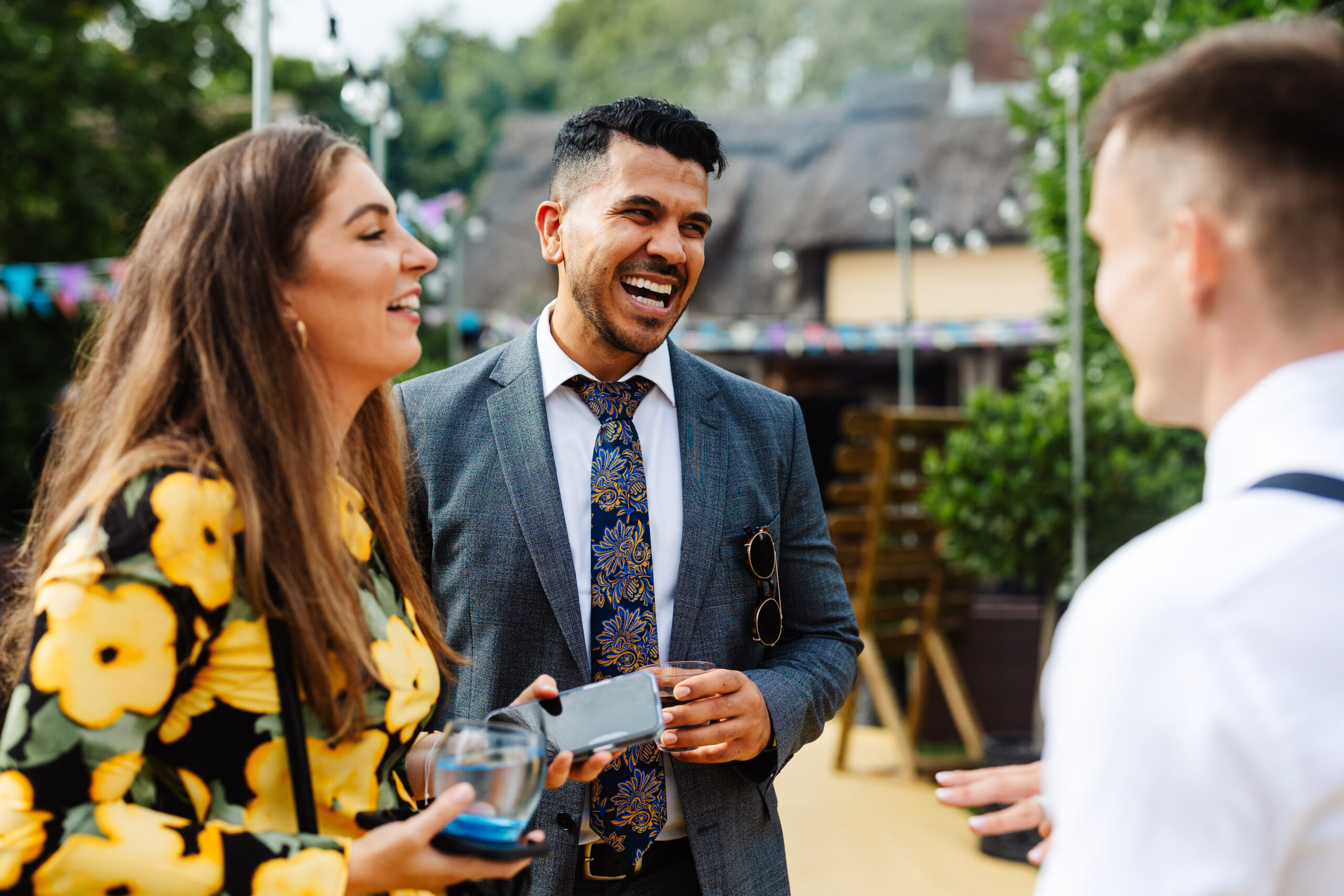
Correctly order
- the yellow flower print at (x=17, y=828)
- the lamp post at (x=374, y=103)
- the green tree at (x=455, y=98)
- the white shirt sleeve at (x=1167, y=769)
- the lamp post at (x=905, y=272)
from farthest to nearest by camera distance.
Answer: the green tree at (x=455, y=98)
the lamp post at (x=905, y=272)
the lamp post at (x=374, y=103)
the yellow flower print at (x=17, y=828)
the white shirt sleeve at (x=1167, y=769)

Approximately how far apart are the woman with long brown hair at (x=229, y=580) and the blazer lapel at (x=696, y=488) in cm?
48

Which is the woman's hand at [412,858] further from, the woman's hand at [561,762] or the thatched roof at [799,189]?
the thatched roof at [799,189]

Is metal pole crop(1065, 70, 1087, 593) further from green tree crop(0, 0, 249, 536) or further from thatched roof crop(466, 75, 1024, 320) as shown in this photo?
thatched roof crop(466, 75, 1024, 320)

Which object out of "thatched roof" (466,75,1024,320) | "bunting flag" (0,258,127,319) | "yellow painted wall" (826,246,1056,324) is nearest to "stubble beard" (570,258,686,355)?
"bunting flag" (0,258,127,319)

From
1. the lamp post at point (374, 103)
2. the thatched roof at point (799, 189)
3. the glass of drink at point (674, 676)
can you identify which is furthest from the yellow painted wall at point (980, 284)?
the glass of drink at point (674, 676)

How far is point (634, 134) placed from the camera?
204 cm

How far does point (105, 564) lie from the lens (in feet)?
3.36

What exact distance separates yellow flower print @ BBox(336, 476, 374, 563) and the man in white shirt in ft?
2.74

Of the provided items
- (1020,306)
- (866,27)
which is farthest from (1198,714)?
(866,27)

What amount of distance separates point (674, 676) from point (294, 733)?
60 centimetres

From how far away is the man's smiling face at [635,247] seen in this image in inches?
78.8

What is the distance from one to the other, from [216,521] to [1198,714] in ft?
2.91

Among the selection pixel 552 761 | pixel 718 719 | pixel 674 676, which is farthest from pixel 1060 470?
pixel 552 761

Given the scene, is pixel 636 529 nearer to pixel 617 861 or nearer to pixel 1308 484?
pixel 617 861
